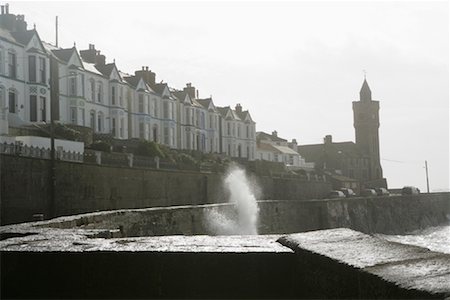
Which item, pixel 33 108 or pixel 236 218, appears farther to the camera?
pixel 33 108

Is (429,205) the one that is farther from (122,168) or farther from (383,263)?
(383,263)

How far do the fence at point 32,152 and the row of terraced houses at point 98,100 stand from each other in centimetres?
251

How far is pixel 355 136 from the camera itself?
109 m

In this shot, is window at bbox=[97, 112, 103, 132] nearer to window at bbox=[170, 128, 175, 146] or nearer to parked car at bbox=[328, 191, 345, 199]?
window at bbox=[170, 128, 175, 146]

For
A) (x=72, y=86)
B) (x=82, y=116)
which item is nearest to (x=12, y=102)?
(x=72, y=86)

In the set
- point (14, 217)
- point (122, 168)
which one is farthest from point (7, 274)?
point (122, 168)

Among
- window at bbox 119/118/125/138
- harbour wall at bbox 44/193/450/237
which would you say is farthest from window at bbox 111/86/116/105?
harbour wall at bbox 44/193/450/237

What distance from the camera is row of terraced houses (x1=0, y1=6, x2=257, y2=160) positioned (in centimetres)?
3601

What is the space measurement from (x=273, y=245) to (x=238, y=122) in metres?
71.1

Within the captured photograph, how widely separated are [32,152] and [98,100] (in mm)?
22754

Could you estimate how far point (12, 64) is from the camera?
36000mm

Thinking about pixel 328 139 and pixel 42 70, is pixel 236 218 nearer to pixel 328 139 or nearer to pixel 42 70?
pixel 42 70

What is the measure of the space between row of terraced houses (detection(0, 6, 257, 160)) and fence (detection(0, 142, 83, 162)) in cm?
251

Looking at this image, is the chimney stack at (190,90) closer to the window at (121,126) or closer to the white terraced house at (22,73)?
the window at (121,126)
